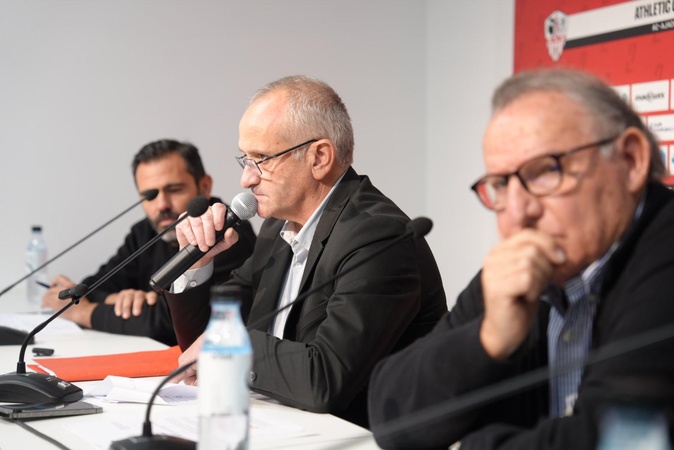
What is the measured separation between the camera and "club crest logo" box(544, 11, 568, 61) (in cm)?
394

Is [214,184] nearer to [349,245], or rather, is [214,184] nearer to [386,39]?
[386,39]

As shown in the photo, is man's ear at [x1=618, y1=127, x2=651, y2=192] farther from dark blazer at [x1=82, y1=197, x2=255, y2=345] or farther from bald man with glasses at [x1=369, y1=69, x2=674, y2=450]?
dark blazer at [x1=82, y1=197, x2=255, y2=345]

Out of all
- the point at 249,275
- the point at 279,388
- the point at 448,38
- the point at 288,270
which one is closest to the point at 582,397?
the point at 279,388

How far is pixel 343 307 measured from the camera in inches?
76.7

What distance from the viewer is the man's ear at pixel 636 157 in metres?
1.32

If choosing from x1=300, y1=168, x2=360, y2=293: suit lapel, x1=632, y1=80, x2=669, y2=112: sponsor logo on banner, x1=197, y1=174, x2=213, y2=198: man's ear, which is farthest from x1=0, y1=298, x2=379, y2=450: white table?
x1=632, y1=80, x2=669, y2=112: sponsor logo on banner

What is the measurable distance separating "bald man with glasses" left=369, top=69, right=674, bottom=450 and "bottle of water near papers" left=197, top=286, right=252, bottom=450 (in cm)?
34

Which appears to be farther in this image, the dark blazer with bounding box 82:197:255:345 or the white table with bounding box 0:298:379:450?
the dark blazer with bounding box 82:197:255:345

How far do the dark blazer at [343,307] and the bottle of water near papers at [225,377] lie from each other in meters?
0.46

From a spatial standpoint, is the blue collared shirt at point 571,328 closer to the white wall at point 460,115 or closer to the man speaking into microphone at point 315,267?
the man speaking into microphone at point 315,267

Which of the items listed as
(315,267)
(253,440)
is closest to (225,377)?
(253,440)

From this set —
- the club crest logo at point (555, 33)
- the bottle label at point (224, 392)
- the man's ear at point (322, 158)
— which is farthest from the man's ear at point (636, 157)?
the club crest logo at point (555, 33)

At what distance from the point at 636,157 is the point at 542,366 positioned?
387 mm

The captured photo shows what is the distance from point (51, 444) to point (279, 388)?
1.61 ft
